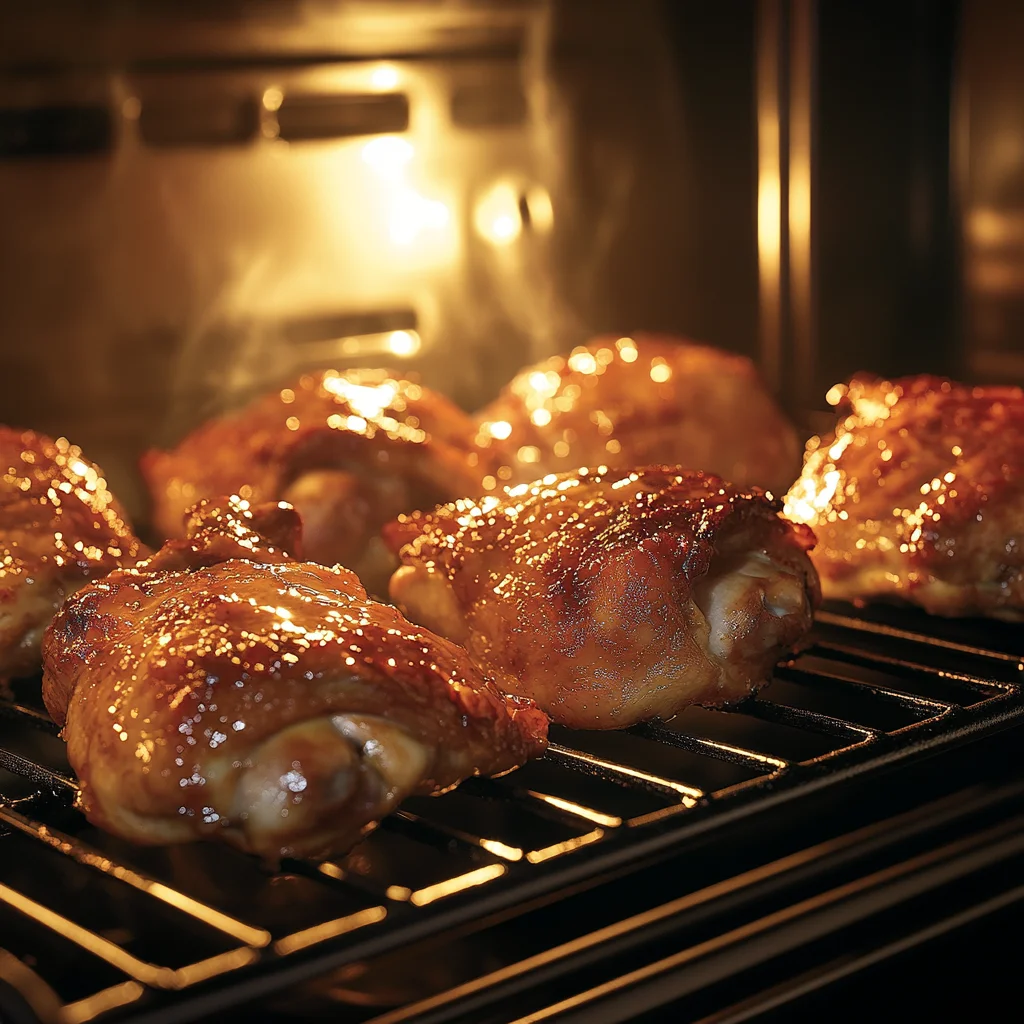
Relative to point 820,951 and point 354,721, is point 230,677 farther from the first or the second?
point 820,951

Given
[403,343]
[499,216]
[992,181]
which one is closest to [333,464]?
[403,343]

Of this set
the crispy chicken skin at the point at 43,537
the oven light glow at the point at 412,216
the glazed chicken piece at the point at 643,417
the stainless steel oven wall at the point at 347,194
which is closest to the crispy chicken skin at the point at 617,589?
the crispy chicken skin at the point at 43,537

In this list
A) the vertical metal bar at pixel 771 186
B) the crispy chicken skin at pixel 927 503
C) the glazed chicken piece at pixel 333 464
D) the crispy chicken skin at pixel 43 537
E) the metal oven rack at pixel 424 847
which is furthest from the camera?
the vertical metal bar at pixel 771 186

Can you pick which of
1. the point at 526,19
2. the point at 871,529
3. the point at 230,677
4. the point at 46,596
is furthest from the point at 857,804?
the point at 526,19

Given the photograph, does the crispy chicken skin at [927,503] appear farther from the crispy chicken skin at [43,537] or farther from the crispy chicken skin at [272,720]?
the crispy chicken skin at [43,537]

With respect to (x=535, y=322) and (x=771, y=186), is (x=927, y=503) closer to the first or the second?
(x=535, y=322)

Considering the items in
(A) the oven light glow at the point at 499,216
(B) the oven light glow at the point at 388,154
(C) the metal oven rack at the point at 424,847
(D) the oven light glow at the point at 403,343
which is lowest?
(C) the metal oven rack at the point at 424,847
